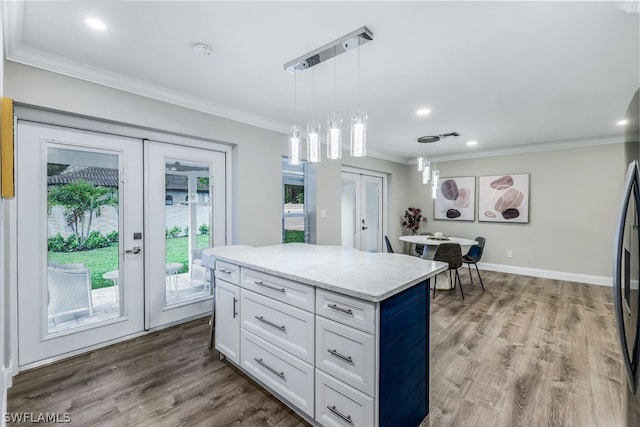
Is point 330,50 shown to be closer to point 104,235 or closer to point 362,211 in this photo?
point 104,235

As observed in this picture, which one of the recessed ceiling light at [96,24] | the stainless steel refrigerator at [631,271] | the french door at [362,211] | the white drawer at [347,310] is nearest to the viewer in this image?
the stainless steel refrigerator at [631,271]

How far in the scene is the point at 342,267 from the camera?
1.95 m

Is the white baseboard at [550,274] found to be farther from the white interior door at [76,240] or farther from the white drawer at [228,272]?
the white interior door at [76,240]

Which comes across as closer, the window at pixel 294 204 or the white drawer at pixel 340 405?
the white drawer at pixel 340 405

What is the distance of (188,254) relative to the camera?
3.26 m

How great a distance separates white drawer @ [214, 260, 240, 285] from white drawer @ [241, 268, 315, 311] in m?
0.08

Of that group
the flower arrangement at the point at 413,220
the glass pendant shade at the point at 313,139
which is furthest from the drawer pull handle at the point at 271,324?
the flower arrangement at the point at 413,220

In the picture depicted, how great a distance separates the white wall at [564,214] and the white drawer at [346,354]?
17.8 ft

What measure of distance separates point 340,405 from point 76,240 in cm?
257

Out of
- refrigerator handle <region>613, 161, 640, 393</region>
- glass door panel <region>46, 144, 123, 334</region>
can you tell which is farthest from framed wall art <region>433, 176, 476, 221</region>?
glass door panel <region>46, 144, 123, 334</region>

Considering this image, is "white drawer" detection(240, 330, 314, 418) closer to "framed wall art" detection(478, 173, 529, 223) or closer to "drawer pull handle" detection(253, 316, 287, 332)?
"drawer pull handle" detection(253, 316, 287, 332)

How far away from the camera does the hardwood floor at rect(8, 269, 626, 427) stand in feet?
6.03

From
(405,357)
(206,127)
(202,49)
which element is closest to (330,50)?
(202,49)

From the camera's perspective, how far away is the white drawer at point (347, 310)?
4.63ft
